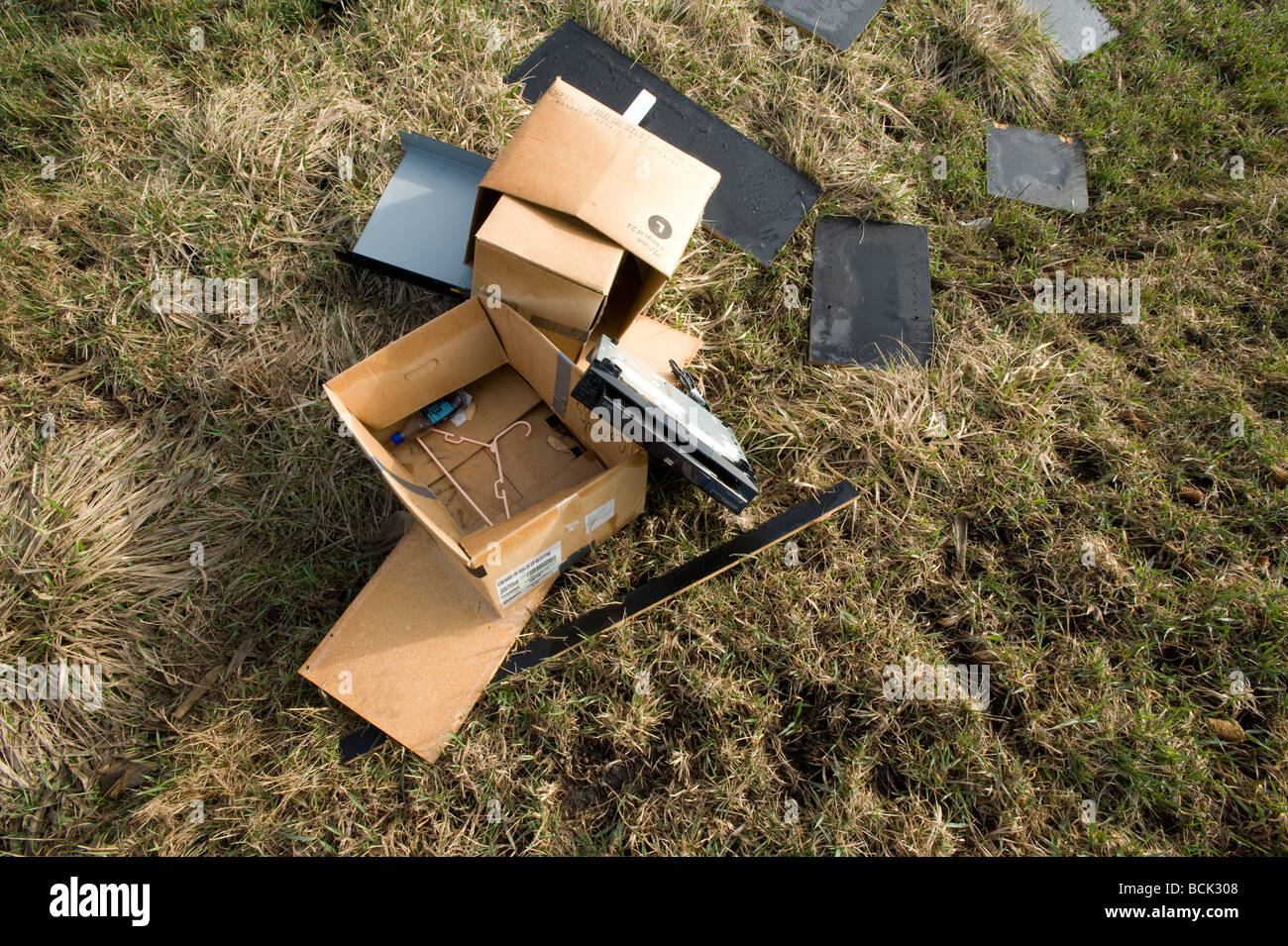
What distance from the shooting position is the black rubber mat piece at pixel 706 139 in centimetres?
281

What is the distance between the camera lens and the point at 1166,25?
3246mm

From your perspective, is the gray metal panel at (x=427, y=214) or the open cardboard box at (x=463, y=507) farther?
the gray metal panel at (x=427, y=214)

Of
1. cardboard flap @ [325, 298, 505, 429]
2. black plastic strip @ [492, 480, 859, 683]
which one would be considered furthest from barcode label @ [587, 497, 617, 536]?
cardboard flap @ [325, 298, 505, 429]

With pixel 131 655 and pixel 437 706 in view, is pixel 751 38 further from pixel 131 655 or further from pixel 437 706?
pixel 131 655

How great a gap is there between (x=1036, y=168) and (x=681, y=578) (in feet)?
8.03

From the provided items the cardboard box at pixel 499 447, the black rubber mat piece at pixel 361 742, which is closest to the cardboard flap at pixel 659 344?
the cardboard box at pixel 499 447

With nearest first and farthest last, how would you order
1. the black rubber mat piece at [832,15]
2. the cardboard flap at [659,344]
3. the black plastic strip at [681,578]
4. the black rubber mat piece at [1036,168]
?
the black plastic strip at [681,578] → the cardboard flap at [659,344] → the black rubber mat piece at [1036,168] → the black rubber mat piece at [832,15]

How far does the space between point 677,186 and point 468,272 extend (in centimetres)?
85

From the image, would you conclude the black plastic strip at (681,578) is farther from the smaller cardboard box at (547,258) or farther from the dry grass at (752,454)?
the smaller cardboard box at (547,258)

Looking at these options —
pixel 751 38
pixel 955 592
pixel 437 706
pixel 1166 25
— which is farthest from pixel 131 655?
pixel 1166 25

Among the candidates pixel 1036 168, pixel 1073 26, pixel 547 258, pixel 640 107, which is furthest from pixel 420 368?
pixel 1073 26

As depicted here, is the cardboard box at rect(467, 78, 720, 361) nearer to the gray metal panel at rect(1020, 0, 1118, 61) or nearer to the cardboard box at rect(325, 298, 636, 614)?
the cardboard box at rect(325, 298, 636, 614)

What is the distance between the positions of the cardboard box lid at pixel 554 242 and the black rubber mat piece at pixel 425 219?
584mm

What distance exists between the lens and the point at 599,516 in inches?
81.6
